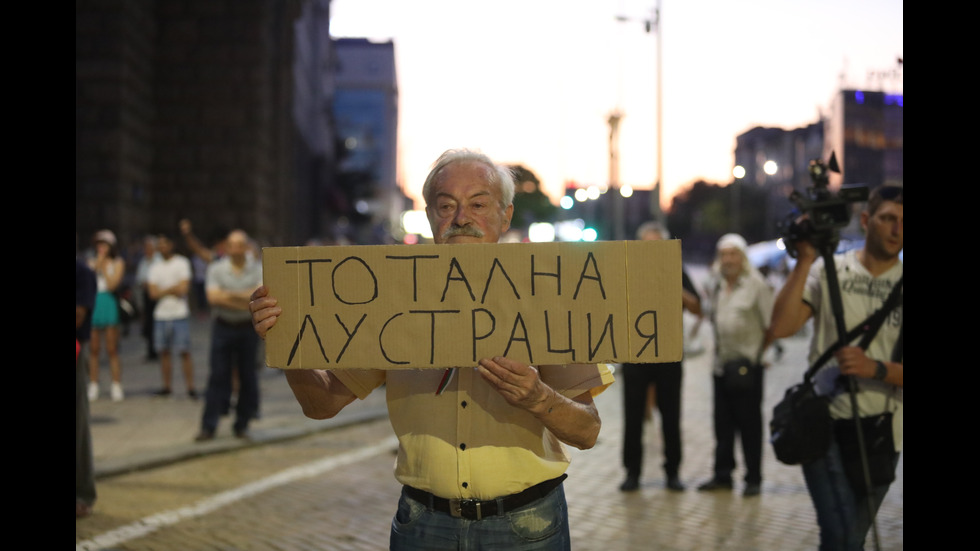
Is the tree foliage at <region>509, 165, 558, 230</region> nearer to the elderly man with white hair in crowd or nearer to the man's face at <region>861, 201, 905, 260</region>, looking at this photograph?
the elderly man with white hair in crowd

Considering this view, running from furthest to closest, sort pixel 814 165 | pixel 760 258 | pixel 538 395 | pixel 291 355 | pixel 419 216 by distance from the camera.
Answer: pixel 419 216 < pixel 760 258 < pixel 814 165 < pixel 291 355 < pixel 538 395

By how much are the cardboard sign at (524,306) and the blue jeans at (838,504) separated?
1631 mm

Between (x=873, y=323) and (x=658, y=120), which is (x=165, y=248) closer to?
(x=873, y=323)

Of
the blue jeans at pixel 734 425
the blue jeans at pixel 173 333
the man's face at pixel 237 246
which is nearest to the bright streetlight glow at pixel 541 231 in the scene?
the blue jeans at pixel 173 333

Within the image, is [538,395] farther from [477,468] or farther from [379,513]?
[379,513]

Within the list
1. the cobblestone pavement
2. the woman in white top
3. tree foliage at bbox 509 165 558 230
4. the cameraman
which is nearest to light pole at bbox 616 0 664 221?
the cobblestone pavement

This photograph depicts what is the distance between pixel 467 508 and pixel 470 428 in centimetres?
22

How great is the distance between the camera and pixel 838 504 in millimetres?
3887

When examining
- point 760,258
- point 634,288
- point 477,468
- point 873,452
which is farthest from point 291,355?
point 760,258

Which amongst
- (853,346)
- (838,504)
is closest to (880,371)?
(853,346)

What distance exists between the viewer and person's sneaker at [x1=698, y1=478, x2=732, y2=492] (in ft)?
24.5
